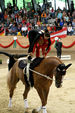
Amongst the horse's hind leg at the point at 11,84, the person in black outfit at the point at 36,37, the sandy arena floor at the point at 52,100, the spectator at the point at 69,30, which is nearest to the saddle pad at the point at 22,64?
the horse's hind leg at the point at 11,84

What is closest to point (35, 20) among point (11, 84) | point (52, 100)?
point (52, 100)

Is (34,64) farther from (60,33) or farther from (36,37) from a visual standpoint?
(60,33)

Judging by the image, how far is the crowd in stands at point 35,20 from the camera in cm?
2164

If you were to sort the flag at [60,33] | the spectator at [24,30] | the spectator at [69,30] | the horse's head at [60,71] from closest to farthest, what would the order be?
the horse's head at [60,71]
the flag at [60,33]
the spectator at [69,30]
the spectator at [24,30]

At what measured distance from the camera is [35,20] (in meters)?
23.6

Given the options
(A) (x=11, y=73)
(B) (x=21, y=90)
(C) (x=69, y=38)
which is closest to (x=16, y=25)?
(C) (x=69, y=38)

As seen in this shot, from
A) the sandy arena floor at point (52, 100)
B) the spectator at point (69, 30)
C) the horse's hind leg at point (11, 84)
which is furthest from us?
the spectator at point (69, 30)

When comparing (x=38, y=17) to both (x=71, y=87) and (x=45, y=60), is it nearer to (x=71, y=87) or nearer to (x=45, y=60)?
(x=71, y=87)

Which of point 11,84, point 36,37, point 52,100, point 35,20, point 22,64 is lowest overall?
point 35,20

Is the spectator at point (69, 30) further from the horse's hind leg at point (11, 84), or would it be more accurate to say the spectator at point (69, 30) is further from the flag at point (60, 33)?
the horse's hind leg at point (11, 84)

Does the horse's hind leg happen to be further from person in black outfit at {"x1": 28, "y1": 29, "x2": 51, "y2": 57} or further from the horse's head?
the horse's head

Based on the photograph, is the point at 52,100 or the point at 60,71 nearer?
the point at 60,71

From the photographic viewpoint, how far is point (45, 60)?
6590 mm

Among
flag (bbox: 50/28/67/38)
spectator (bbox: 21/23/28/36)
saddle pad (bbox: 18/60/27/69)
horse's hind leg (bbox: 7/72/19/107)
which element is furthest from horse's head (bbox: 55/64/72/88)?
spectator (bbox: 21/23/28/36)
